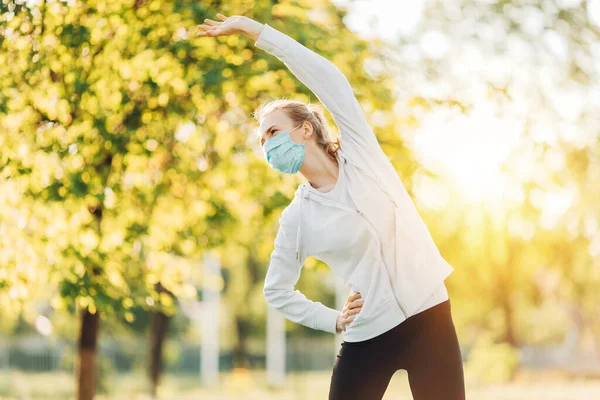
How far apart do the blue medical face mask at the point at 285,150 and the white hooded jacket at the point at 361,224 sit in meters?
0.12

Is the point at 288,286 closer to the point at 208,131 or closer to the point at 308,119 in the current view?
the point at 308,119

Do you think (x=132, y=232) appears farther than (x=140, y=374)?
No

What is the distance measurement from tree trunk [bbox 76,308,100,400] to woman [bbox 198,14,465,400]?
6.64 meters

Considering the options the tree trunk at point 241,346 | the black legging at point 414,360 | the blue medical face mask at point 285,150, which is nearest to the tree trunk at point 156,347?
the black legging at point 414,360

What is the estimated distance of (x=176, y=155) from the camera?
30.1 ft

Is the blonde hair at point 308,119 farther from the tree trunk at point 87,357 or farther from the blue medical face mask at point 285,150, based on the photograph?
the tree trunk at point 87,357

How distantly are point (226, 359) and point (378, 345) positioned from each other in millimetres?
40793

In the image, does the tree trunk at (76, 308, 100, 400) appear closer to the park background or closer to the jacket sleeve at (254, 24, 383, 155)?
the park background

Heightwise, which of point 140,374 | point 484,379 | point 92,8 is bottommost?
point 140,374

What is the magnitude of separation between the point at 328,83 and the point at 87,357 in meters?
7.16

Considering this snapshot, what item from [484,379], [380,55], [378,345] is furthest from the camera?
[484,379]

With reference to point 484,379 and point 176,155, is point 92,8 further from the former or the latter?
point 484,379

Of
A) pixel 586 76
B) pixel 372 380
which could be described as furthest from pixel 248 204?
pixel 372 380

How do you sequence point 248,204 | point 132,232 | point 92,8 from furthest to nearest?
point 248,204 → point 132,232 → point 92,8
